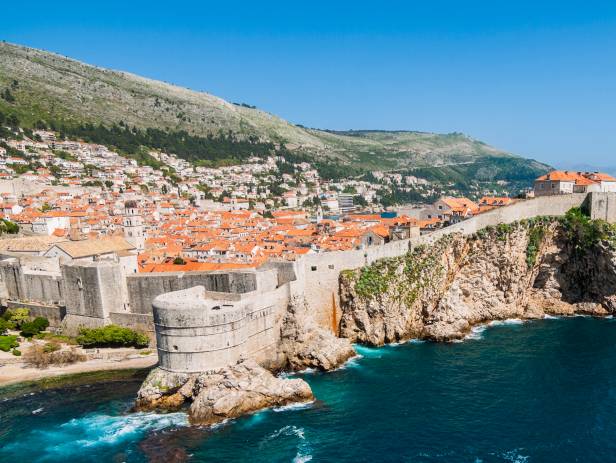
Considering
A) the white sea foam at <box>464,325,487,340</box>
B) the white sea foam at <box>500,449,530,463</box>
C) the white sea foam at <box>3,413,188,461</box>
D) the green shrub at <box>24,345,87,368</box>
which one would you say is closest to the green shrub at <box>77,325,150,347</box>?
the green shrub at <box>24,345,87,368</box>

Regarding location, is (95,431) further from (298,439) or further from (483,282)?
(483,282)

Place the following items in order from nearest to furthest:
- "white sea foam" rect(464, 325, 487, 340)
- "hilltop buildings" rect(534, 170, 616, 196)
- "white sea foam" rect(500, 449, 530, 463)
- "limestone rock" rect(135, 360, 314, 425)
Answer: "white sea foam" rect(500, 449, 530, 463), "limestone rock" rect(135, 360, 314, 425), "white sea foam" rect(464, 325, 487, 340), "hilltop buildings" rect(534, 170, 616, 196)

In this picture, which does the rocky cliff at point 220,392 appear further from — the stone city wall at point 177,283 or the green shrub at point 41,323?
the green shrub at point 41,323

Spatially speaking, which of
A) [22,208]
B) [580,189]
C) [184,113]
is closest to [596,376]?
[580,189]

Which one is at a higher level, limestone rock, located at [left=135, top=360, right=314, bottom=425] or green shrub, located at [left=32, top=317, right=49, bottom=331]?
green shrub, located at [left=32, top=317, right=49, bottom=331]

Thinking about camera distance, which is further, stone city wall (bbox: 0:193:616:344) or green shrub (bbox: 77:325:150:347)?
green shrub (bbox: 77:325:150:347)

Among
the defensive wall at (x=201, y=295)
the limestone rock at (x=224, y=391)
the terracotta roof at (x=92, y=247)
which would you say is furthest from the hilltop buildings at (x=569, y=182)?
the terracotta roof at (x=92, y=247)

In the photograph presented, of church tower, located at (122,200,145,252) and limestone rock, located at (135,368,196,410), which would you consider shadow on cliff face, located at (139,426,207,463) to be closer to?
limestone rock, located at (135,368,196,410)

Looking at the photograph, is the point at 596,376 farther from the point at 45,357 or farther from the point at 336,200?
the point at 336,200

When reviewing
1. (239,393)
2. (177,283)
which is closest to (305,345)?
(239,393)
